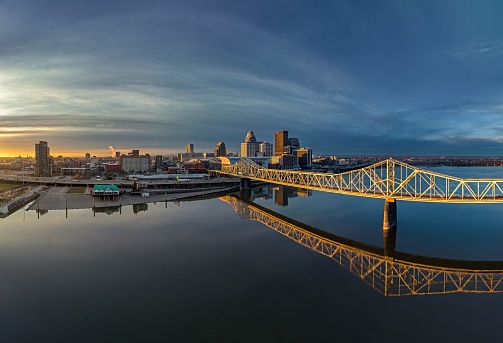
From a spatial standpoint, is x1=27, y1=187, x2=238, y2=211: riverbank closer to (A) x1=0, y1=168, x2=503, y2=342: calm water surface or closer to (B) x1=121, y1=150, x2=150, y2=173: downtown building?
(A) x1=0, y1=168, x2=503, y2=342: calm water surface

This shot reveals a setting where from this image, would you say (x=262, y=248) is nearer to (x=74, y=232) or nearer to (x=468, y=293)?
(x=468, y=293)

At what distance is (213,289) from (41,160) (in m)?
90.8

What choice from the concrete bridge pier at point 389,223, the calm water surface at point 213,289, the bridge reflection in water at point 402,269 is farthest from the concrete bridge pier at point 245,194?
the concrete bridge pier at point 389,223

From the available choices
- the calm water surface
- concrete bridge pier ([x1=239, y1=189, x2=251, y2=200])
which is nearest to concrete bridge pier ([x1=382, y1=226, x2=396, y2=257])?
the calm water surface

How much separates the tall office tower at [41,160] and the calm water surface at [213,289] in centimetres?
6088

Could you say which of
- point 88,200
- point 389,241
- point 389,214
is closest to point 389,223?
point 389,214

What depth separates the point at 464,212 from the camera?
41.5m

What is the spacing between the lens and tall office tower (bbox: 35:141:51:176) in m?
84.4

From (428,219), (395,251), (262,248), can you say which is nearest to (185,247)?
Result: (262,248)

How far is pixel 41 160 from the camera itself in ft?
279

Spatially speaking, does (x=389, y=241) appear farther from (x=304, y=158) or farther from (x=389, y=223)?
(x=304, y=158)

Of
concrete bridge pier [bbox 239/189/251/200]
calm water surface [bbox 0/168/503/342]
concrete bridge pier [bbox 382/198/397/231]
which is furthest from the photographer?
concrete bridge pier [bbox 239/189/251/200]

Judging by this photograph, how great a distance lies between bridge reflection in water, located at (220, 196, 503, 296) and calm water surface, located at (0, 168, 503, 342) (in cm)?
89

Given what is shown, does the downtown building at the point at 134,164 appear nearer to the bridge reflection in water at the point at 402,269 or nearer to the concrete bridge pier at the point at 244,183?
the concrete bridge pier at the point at 244,183
